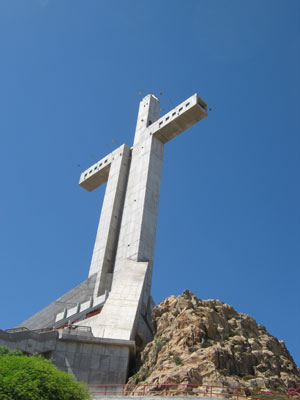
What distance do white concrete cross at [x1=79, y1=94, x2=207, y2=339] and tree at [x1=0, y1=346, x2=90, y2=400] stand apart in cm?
1235

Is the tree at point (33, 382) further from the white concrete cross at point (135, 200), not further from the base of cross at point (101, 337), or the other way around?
the white concrete cross at point (135, 200)

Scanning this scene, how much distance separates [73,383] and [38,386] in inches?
45.3

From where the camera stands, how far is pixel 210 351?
18250 mm

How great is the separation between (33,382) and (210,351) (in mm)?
8182

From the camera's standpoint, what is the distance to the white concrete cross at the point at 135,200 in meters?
28.9

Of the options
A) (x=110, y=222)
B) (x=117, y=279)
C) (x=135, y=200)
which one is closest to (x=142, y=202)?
(x=135, y=200)

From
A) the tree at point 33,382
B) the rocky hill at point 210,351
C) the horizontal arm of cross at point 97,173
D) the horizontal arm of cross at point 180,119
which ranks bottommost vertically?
the tree at point 33,382

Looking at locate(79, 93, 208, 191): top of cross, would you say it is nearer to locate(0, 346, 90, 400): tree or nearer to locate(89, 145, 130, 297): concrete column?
locate(89, 145, 130, 297): concrete column

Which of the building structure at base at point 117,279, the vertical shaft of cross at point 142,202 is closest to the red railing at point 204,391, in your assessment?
the building structure at base at point 117,279

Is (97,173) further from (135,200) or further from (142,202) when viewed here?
(142,202)

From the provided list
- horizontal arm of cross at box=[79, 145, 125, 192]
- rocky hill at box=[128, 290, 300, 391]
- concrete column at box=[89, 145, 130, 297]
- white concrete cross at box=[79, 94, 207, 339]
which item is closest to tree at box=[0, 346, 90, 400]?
rocky hill at box=[128, 290, 300, 391]

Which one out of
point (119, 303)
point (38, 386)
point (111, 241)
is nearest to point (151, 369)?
point (119, 303)

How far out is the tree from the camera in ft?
38.7

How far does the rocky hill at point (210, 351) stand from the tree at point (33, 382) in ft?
17.5
